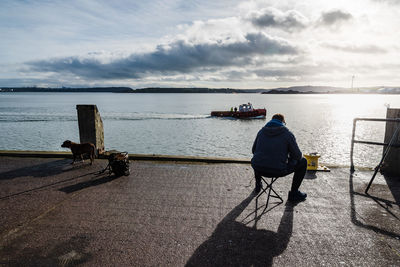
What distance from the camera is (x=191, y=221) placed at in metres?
3.98

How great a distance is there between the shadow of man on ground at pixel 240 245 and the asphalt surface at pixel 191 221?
0.01 metres

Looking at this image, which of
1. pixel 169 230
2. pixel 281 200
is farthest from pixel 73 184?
pixel 281 200

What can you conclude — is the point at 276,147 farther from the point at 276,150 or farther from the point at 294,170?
the point at 294,170

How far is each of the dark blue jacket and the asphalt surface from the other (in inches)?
Result: 27.6

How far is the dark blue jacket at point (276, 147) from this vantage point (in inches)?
169

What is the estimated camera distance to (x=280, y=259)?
3.10 m

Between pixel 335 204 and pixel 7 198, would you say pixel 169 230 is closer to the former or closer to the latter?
pixel 335 204

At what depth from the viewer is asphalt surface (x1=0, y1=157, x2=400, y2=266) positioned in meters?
3.16

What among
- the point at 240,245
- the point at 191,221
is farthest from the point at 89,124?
the point at 240,245

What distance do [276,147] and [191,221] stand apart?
5.64 ft

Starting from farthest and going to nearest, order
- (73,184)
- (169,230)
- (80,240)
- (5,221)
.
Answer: (73,184), (5,221), (169,230), (80,240)

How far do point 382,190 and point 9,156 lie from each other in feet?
30.5

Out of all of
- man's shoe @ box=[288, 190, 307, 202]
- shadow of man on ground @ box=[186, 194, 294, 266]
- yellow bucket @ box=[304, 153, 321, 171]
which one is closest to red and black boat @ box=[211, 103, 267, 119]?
yellow bucket @ box=[304, 153, 321, 171]

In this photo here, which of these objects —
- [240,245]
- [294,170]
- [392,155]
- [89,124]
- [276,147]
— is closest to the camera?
[240,245]
